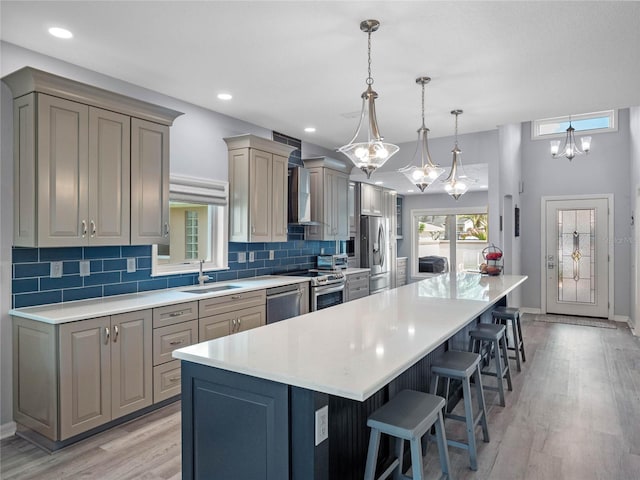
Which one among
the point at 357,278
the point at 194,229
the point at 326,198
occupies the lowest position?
the point at 357,278

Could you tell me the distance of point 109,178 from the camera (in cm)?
311

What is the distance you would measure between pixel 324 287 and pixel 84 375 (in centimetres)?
291

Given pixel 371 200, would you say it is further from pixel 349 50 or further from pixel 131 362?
pixel 131 362

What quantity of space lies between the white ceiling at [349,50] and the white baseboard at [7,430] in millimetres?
2631

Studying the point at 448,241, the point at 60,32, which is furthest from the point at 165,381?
the point at 448,241

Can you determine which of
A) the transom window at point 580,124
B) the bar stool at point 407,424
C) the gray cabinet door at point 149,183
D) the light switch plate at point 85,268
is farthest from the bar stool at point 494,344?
the transom window at point 580,124

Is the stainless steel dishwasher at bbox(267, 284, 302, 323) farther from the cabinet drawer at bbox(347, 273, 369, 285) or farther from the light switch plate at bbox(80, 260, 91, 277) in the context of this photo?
the light switch plate at bbox(80, 260, 91, 277)

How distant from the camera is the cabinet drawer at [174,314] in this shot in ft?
10.4

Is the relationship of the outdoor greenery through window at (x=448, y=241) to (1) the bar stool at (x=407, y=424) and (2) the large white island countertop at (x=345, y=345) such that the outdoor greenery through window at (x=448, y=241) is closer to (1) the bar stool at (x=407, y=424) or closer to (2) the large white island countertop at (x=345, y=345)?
(2) the large white island countertop at (x=345, y=345)

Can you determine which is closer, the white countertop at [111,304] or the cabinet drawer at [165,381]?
the white countertop at [111,304]

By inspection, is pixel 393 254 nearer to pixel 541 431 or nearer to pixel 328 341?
pixel 541 431

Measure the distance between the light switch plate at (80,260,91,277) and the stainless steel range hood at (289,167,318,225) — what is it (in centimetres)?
256

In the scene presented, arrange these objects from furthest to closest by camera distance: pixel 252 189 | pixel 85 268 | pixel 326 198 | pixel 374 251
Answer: pixel 374 251
pixel 326 198
pixel 252 189
pixel 85 268

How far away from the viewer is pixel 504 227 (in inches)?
254
